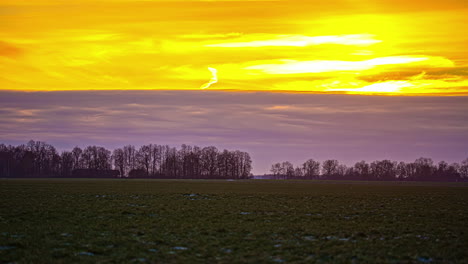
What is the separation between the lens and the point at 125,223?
28.0 meters

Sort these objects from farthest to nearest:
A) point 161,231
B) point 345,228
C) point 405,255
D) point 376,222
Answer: point 376,222
point 345,228
point 161,231
point 405,255

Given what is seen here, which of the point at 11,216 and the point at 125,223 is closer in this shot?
the point at 125,223

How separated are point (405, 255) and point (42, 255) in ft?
43.4

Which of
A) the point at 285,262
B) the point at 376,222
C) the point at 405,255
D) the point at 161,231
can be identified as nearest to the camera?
the point at 285,262

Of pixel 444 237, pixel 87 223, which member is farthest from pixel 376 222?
pixel 87 223

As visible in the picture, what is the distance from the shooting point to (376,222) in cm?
2978

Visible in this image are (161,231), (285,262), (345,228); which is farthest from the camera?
(345,228)

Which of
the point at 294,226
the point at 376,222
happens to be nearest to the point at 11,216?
the point at 294,226

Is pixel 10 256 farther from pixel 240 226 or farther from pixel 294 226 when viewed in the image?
pixel 294 226

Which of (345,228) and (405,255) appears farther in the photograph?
(345,228)

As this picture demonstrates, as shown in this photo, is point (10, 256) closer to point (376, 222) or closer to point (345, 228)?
point (345, 228)

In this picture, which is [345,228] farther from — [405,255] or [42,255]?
[42,255]

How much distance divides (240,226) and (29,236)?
1054 cm

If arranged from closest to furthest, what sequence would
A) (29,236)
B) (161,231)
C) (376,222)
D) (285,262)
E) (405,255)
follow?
(285,262) → (405,255) → (29,236) → (161,231) → (376,222)
